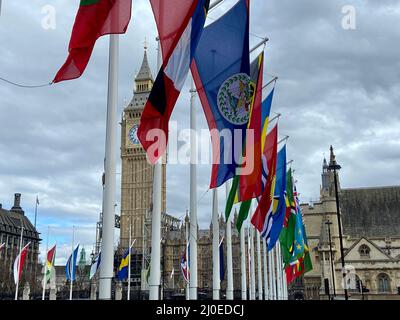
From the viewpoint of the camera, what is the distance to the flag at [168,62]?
1109 centimetres

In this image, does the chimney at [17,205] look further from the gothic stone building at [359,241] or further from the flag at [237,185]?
the flag at [237,185]

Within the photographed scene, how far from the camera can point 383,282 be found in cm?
8350

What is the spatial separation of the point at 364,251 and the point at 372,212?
15844 millimetres

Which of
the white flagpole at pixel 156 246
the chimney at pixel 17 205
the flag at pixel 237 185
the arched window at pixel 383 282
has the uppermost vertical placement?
the chimney at pixel 17 205

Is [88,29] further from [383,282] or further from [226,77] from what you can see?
[383,282]

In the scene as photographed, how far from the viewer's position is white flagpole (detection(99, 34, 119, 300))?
34.4 feet

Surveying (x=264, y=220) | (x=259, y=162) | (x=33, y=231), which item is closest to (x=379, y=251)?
(x=264, y=220)

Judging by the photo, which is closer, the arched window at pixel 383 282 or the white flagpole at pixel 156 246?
the white flagpole at pixel 156 246

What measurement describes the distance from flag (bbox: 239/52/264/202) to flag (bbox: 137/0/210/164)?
17.3 ft

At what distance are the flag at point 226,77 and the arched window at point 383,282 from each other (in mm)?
77092

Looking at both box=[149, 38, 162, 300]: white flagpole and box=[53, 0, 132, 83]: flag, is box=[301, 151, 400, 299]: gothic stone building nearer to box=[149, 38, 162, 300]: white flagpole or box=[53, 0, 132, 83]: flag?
box=[149, 38, 162, 300]: white flagpole

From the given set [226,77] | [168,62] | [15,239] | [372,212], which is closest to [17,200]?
[15,239]

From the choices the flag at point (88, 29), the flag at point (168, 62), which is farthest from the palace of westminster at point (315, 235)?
the flag at point (88, 29)
